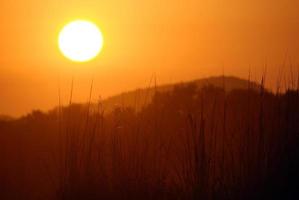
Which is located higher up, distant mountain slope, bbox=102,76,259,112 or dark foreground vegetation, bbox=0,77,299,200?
distant mountain slope, bbox=102,76,259,112

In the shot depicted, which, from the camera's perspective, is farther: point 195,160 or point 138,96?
point 138,96

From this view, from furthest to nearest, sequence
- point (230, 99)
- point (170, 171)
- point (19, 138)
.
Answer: point (230, 99)
point (19, 138)
point (170, 171)

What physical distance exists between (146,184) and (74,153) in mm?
489

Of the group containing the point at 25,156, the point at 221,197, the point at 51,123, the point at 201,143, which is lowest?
the point at 221,197

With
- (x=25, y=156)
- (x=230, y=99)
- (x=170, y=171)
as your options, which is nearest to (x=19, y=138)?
(x=25, y=156)

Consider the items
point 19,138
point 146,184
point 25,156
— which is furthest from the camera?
point 19,138

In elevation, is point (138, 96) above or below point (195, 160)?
above

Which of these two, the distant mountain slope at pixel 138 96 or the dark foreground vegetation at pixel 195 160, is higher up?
the distant mountain slope at pixel 138 96

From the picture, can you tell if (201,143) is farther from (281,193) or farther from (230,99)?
(230,99)

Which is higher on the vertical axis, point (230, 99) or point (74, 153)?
point (230, 99)

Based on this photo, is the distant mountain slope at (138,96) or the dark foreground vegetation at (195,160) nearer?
the dark foreground vegetation at (195,160)

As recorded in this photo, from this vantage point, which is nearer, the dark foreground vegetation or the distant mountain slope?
the dark foreground vegetation

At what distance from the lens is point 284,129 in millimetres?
4406

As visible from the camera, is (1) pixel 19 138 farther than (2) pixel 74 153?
Yes
